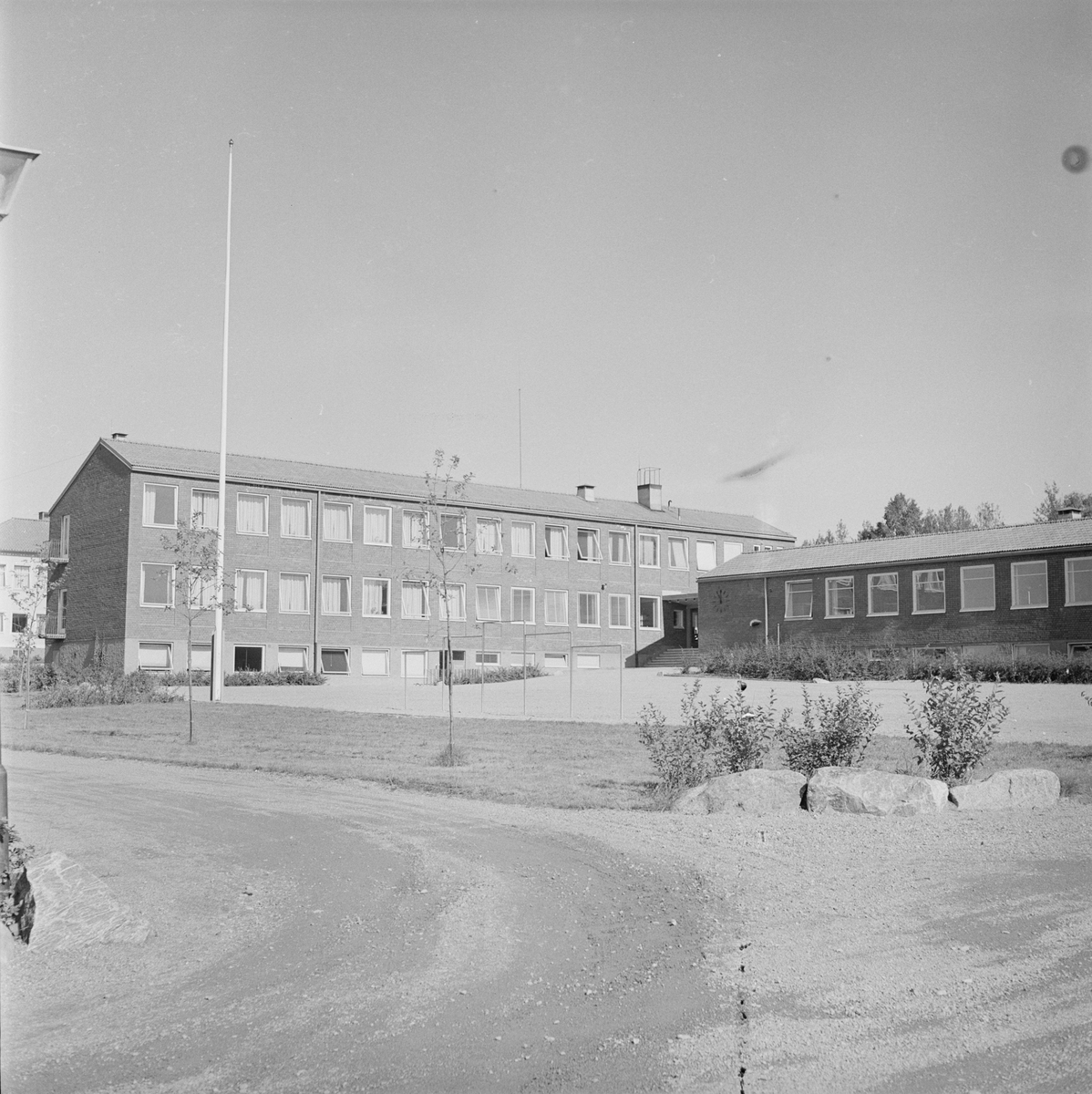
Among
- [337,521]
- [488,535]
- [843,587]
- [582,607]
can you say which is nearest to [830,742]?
[843,587]

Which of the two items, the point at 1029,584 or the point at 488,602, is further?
the point at 488,602

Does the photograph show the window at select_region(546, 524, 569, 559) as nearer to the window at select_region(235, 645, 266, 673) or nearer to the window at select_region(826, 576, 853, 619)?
the window at select_region(826, 576, 853, 619)

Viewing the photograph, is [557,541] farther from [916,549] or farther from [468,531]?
[468,531]

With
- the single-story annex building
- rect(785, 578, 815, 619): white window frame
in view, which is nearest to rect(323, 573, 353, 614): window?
the single-story annex building

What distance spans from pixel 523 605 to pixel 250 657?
42.7 ft

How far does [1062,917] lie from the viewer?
742 cm

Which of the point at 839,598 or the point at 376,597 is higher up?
the point at 376,597

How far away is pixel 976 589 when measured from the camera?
1599 inches

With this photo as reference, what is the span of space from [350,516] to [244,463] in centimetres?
458

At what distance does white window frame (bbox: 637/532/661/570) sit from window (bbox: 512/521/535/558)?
6.41m

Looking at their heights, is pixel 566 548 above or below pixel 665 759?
above

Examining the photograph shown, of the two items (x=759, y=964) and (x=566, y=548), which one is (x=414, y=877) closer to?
(x=759, y=964)

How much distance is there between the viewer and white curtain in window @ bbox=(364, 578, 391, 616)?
47.1 meters

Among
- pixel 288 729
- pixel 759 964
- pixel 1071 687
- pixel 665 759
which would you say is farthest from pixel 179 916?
pixel 1071 687
